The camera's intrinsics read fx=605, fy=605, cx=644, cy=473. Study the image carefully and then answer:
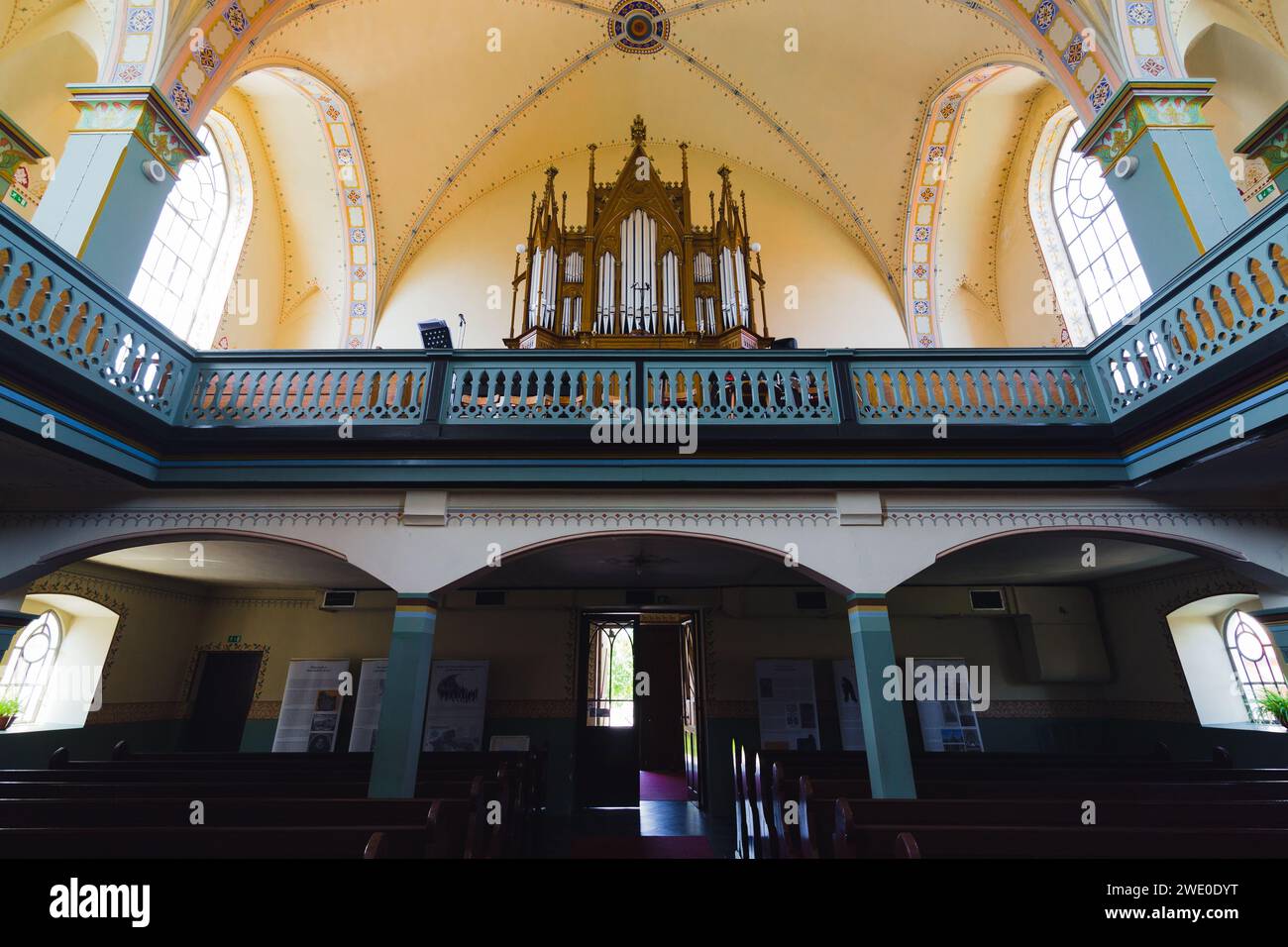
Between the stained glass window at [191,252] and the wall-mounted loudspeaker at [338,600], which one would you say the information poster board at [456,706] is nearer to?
the wall-mounted loudspeaker at [338,600]

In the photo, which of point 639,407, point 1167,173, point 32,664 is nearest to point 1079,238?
point 1167,173

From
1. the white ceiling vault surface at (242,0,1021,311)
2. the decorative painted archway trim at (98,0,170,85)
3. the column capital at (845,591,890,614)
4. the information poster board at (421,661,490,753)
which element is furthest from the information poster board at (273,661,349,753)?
the column capital at (845,591,890,614)

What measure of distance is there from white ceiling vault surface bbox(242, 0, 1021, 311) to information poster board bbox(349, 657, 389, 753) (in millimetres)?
7038

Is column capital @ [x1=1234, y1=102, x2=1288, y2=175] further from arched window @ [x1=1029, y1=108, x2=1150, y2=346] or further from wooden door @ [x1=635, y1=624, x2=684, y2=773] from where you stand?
wooden door @ [x1=635, y1=624, x2=684, y2=773]

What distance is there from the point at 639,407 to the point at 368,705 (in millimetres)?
6430

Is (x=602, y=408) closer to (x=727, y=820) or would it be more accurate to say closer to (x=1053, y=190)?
(x=727, y=820)

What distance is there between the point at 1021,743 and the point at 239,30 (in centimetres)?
1436

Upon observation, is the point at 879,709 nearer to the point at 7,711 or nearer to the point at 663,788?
the point at 663,788

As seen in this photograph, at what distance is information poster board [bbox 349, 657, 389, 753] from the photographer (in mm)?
8633

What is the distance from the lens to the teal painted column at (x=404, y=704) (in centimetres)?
482

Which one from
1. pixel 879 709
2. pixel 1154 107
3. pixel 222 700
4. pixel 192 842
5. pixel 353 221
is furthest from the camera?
pixel 353 221

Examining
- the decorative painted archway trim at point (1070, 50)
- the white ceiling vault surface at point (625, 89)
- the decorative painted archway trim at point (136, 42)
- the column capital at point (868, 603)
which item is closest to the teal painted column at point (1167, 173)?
the decorative painted archway trim at point (1070, 50)

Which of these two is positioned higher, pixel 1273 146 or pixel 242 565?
pixel 1273 146

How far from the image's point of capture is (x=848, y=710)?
8.96 meters
